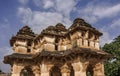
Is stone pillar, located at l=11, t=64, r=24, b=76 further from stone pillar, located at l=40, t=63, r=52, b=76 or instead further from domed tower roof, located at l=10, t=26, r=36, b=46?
domed tower roof, located at l=10, t=26, r=36, b=46

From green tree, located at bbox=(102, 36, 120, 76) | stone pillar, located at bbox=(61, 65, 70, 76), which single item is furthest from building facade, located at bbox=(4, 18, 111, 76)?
green tree, located at bbox=(102, 36, 120, 76)

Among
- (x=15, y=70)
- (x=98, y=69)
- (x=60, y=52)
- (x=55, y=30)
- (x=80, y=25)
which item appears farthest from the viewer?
(x=55, y=30)

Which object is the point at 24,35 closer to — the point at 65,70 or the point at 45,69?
the point at 45,69

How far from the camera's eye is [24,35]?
3203cm

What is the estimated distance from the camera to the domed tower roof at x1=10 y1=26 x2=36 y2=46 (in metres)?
31.4

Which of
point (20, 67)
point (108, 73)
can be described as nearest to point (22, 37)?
point (20, 67)

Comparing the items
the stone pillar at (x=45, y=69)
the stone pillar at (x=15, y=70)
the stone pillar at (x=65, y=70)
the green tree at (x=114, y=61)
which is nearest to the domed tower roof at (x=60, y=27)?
the stone pillar at (x=65, y=70)

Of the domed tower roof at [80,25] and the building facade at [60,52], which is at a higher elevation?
the domed tower roof at [80,25]

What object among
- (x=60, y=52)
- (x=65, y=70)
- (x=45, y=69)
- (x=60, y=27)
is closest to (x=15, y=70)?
(x=45, y=69)

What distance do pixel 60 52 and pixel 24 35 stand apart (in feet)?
20.9

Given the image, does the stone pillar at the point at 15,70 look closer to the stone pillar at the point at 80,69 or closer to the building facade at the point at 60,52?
the building facade at the point at 60,52

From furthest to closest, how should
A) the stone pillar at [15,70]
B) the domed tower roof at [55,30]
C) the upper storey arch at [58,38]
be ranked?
Answer: the domed tower roof at [55,30]
the stone pillar at [15,70]
the upper storey arch at [58,38]

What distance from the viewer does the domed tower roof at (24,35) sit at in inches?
1235

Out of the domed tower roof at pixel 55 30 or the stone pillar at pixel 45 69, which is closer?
the stone pillar at pixel 45 69
